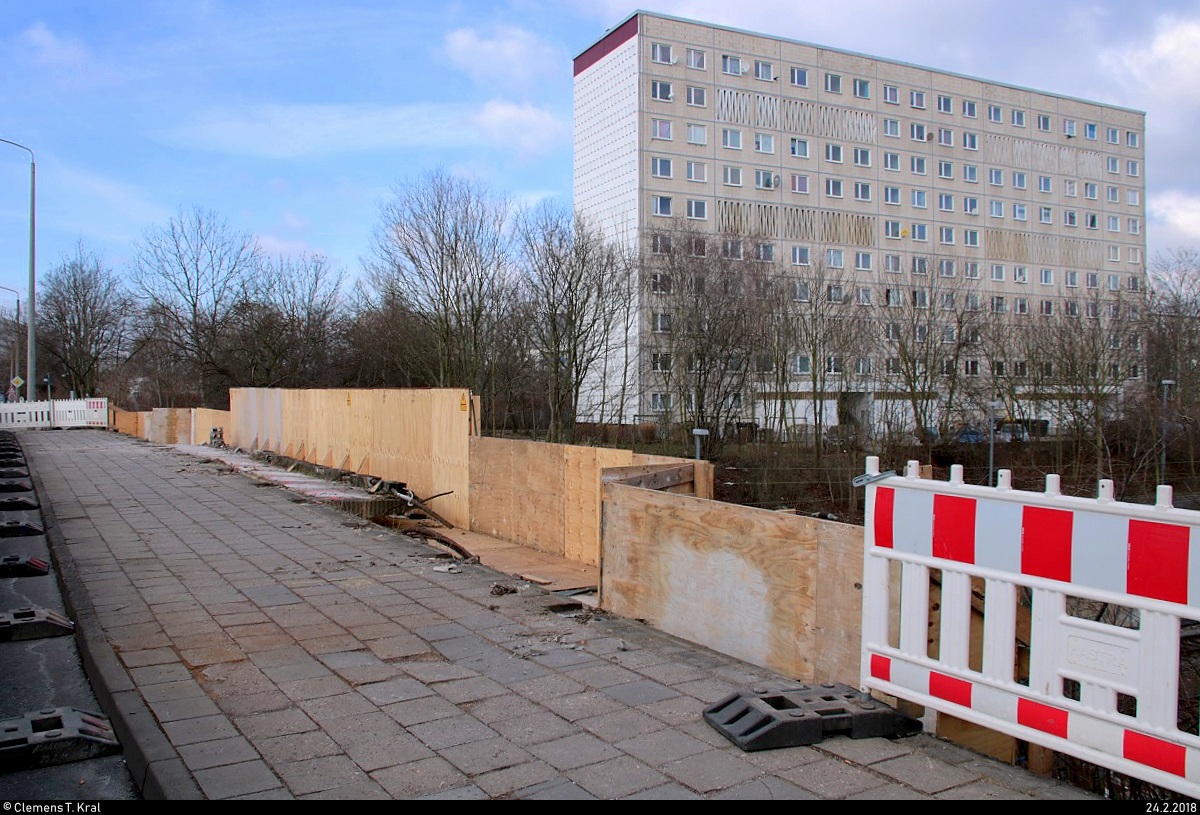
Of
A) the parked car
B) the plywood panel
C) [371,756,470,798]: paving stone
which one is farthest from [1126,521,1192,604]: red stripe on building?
the parked car

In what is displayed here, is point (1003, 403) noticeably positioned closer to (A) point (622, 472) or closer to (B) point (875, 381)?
(B) point (875, 381)

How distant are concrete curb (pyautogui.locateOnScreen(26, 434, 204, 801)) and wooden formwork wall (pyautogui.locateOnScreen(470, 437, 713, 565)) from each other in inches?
186

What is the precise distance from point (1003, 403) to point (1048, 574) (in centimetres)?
2723

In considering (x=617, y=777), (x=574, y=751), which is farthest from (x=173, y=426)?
(x=617, y=777)

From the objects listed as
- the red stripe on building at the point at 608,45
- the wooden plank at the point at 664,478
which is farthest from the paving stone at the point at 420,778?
the red stripe on building at the point at 608,45

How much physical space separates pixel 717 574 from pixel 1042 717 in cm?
224

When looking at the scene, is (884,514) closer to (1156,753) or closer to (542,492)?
(1156,753)

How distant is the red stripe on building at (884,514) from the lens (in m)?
Result: 3.97

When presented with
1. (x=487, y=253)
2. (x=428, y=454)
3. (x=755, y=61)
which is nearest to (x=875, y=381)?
(x=487, y=253)

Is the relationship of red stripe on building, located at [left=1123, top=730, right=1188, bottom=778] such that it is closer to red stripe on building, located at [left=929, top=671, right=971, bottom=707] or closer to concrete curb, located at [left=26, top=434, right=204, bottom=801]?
red stripe on building, located at [left=929, top=671, right=971, bottom=707]

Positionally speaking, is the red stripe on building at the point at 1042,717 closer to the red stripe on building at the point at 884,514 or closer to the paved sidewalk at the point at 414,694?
the paved sidewalk at the point at 414,694

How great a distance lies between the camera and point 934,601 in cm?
425

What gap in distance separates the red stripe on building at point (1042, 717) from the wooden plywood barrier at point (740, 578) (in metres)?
0.98

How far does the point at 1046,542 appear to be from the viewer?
3.36 metres
